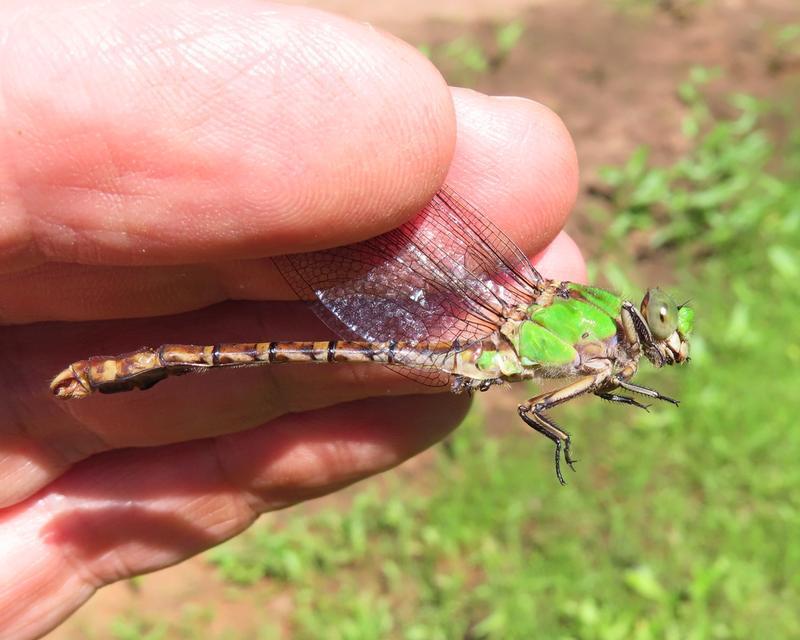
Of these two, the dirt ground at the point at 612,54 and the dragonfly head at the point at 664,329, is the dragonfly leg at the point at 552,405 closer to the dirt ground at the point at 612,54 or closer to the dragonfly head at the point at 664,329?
the dragonfly head at the point at 664,329

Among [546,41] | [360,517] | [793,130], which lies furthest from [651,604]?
[546,41]

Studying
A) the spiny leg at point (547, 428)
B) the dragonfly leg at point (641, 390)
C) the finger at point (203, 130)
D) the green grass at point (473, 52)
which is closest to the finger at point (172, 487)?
the spiny leg at point (547, 428)

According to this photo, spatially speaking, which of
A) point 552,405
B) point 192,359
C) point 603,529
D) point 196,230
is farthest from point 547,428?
point 603,529

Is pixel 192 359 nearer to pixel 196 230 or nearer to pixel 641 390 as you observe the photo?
pixel 196 230

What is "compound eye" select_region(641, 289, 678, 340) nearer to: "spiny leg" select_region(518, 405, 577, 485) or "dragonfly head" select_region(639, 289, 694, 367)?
"dragonfly head" select_region(639, 289, 694, 367)

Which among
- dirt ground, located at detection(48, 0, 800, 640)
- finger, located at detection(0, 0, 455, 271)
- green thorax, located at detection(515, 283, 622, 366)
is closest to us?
finger, located at detection(0, 0, 455, 271)

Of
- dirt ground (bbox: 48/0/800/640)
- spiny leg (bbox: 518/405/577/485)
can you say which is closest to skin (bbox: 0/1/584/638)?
spiny leg (bbox: 518/405/577/485)
